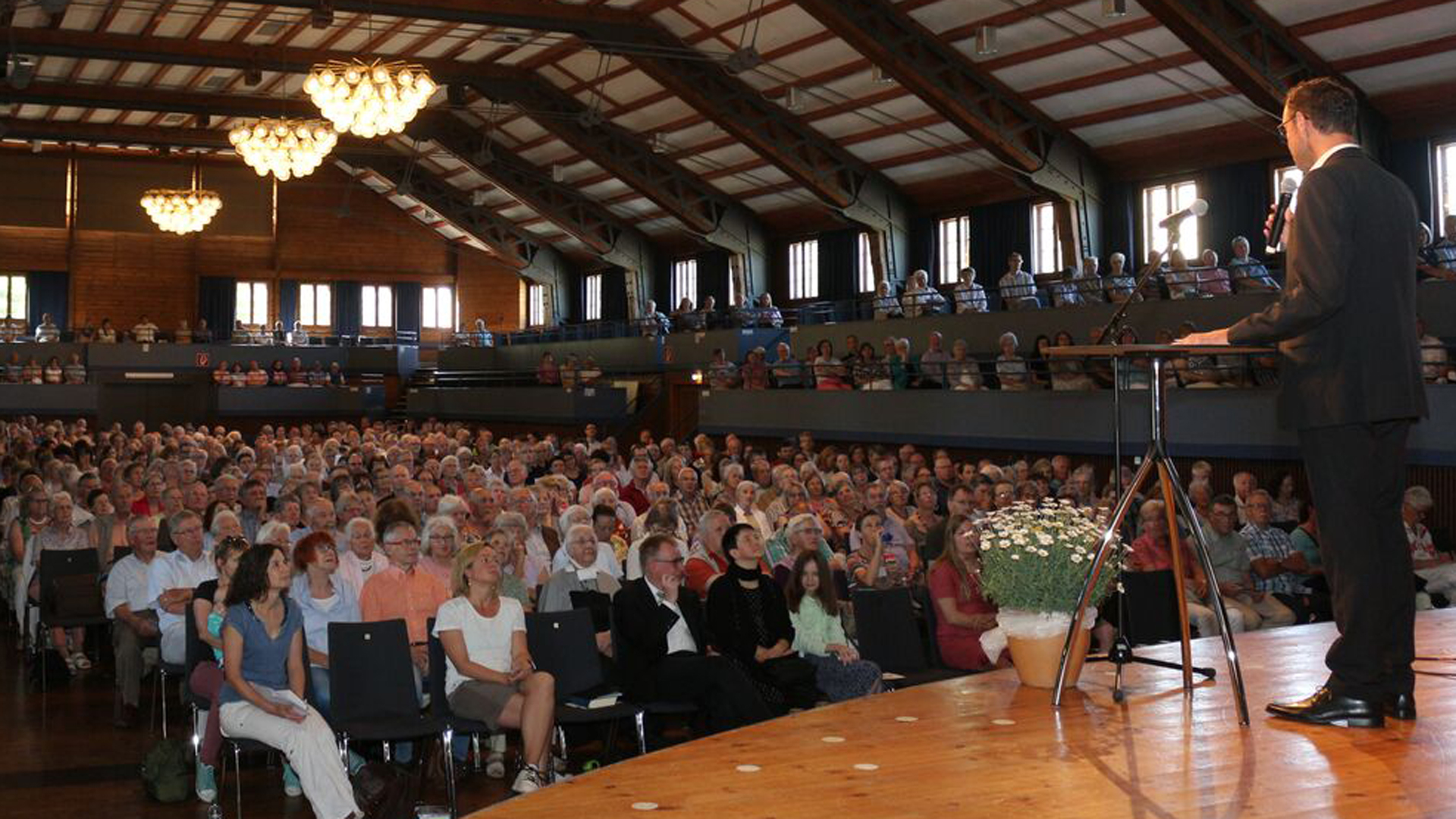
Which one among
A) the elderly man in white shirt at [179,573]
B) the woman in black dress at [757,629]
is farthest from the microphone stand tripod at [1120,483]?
the elderly man in white shirt at [179,573]

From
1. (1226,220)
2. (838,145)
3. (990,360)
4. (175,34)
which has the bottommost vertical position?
(990,360)

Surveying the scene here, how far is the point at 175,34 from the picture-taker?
2270 centimetres

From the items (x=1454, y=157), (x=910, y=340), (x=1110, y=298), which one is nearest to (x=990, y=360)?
(x=1110, y=298)

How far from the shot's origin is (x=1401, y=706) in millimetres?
3486

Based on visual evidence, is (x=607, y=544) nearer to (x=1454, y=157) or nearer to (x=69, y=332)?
(x=1454, y=157)

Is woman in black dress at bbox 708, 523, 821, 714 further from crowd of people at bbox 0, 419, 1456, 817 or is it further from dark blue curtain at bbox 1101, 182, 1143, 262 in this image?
dark blue curtain at bbox 1101, 182, 1143, 262

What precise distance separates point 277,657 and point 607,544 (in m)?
2.98

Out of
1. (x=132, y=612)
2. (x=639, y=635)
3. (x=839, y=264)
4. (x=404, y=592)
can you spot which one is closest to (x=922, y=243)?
(x=839, y=264)

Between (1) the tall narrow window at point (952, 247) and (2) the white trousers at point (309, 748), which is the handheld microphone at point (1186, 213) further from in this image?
(1) the tall narrow window at point (952, 247)

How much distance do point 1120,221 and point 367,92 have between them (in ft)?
36.4

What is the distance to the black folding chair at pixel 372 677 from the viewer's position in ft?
18.8

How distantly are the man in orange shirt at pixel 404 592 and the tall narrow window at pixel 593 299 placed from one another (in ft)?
91.1

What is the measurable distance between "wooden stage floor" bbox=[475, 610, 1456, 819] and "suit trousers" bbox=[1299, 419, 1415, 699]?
0.67 ft

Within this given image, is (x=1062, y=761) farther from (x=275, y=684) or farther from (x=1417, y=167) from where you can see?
(x=1417, y=167)
